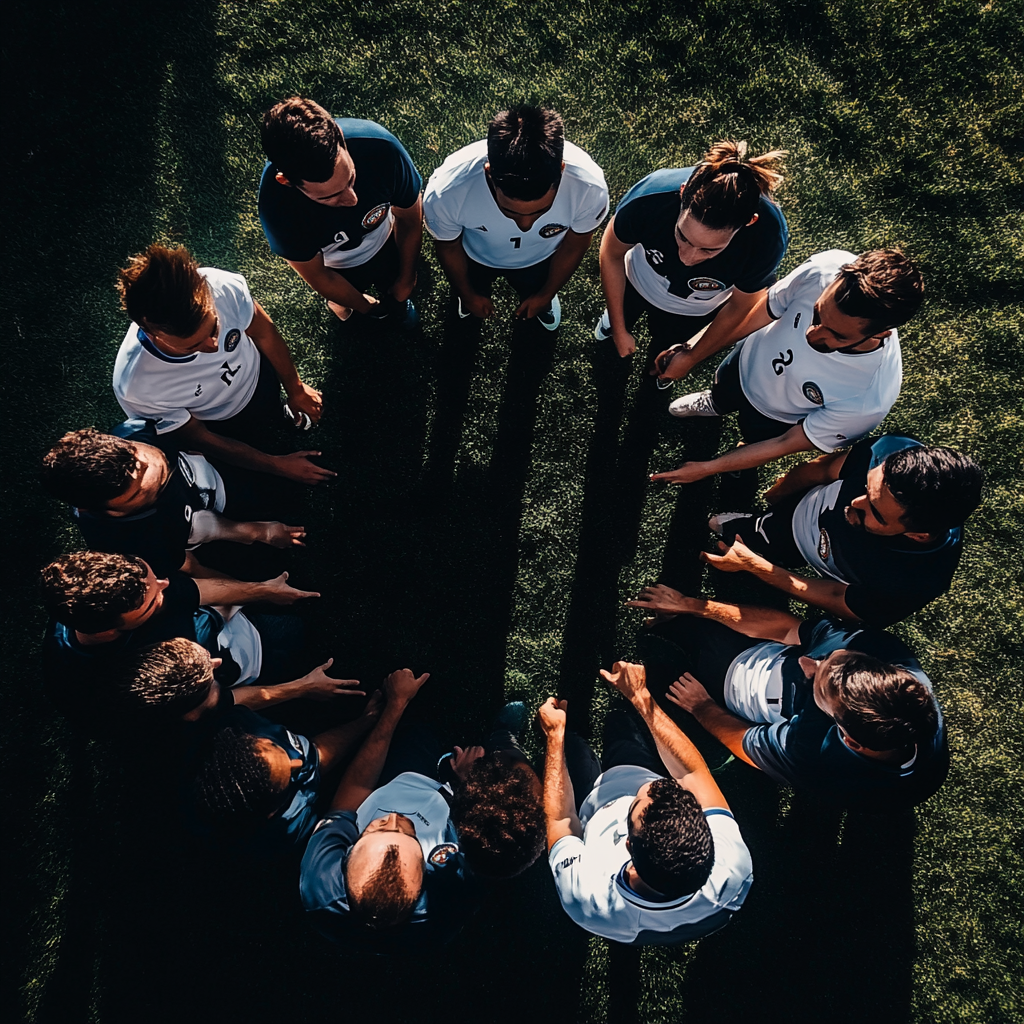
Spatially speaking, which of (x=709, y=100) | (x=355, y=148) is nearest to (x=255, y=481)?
(x=355, y=148)

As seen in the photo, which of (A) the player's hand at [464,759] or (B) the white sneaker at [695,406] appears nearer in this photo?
(A) the player's hand at [464,759]

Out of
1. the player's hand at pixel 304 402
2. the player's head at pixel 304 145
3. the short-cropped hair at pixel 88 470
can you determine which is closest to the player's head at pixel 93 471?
the short-cropped hair at pixel 88 470

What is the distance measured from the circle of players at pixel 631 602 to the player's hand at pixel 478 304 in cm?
11

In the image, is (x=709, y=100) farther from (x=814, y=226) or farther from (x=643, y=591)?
(x=643, y=591)

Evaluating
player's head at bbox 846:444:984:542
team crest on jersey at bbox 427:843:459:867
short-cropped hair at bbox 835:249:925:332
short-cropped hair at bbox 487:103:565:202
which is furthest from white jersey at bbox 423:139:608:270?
team crest on jersey at bbox 427:843:459:867

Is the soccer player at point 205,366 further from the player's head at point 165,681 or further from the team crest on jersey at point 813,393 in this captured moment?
the team crest on jersey at point 813,393

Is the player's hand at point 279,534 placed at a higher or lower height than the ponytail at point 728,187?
lower

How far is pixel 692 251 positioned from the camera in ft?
8.73

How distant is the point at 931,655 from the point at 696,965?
2221mm

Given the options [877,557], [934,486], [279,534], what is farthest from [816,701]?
[279,534]

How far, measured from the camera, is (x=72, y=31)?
12.8ft

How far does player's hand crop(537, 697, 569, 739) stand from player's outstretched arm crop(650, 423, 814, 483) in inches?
56.3

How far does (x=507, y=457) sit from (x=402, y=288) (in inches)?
44.8

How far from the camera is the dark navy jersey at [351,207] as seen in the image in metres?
2.78
